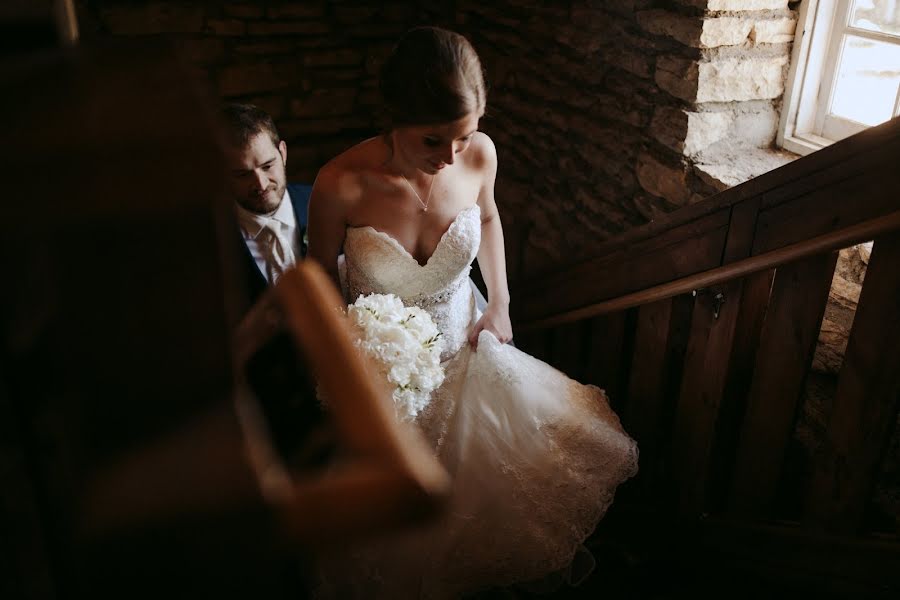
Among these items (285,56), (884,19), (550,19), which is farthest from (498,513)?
(285,56)

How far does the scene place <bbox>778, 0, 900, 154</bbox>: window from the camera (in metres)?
2.40

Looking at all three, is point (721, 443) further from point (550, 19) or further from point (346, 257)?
point (550, 19)

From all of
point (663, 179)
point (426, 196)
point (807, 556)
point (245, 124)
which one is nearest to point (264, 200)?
point (245, 124)

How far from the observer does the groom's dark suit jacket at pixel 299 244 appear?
244cm

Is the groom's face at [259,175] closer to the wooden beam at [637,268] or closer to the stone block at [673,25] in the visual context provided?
the wooden beam at [637,268]

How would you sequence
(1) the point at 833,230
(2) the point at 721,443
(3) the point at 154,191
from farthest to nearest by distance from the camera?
(2) the point at 721,443
(1) the point at 833,230
(3) the point at 154,191

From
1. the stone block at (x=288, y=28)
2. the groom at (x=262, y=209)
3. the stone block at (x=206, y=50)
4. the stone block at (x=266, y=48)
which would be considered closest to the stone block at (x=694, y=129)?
the groom at (x=262, y=209)

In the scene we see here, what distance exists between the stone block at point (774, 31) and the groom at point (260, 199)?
177 cm

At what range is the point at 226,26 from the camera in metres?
4.38

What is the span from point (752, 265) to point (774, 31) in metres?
1.20

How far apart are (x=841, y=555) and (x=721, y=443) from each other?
1.50 feet

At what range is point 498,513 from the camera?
2078 millimetres

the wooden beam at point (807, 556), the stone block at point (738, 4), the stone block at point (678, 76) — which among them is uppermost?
the stone block at point (738, 4)

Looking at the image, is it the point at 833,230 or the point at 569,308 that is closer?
the point at 833,230
